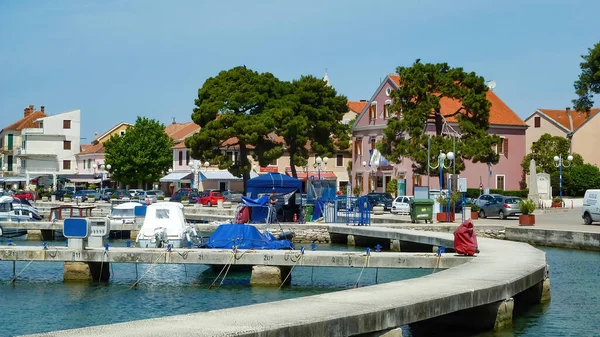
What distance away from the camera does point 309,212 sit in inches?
2021

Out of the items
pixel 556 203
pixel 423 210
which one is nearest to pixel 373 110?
pixel 556 203

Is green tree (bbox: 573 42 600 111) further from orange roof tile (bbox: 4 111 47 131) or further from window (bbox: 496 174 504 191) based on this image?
orange roof tile (bbox: 4 111 47 131)

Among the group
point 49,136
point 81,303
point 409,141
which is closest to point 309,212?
point 409,141

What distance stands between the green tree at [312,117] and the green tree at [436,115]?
14.9m

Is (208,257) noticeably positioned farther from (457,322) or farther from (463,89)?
(463,89)

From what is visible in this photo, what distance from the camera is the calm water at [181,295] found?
73.4 feet

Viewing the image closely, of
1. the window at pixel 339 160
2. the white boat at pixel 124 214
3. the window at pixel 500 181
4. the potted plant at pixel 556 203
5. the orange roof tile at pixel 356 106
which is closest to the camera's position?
the white boat at pixel 124 214

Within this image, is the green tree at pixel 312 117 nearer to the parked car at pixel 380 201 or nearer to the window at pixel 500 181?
the parked car at pixel 380 201

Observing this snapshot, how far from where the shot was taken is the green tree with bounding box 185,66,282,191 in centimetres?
7750

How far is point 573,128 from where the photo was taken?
97562 millimetres

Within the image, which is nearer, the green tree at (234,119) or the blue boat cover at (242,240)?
the blue boat cover at (242,240)

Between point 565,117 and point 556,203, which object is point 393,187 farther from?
point 565,117

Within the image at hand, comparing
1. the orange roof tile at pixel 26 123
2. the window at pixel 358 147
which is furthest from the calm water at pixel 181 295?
the orange roof tile at pixel 26 123

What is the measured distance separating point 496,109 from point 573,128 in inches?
587
